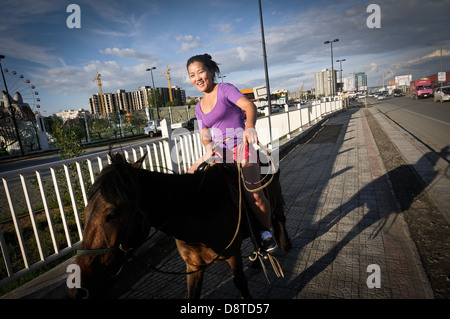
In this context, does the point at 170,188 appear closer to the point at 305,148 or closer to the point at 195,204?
the point at 195,204

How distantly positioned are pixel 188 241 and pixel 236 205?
547 millimetres

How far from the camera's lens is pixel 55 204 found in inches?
228

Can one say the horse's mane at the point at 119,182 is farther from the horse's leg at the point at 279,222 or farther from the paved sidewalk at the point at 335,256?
the horse's leg at the point at 279,222

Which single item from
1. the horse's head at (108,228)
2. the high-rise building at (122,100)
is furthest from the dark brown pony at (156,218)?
the high-rise building at (122,100)

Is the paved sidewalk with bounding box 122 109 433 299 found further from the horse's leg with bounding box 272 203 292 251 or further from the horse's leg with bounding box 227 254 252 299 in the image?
the horse's leg with bounding box 227 254 252 299

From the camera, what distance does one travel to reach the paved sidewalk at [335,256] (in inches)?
104

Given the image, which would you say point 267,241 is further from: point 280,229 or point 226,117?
point 226,117

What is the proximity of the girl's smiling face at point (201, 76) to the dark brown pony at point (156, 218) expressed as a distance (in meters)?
0.82

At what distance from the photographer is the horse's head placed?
1.34 meters

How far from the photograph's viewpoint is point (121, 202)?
56.3 inches

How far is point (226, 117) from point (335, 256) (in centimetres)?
251

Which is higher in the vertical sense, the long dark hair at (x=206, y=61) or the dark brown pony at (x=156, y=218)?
the long dark hair at (x=206, y=61)

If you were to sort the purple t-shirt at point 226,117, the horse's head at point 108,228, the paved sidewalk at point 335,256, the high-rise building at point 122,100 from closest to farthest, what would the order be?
the horse's head at point 108,228 < the purple t-shirt at point 226,117 < the paved sidewalk at point 335,256 < the high-rise building at point 122,100
